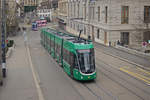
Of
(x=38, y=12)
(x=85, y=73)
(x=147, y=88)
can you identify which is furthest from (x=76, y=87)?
(x=38, y=12)

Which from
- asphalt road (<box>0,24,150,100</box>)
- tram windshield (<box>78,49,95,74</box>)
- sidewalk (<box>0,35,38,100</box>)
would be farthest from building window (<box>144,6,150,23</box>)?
tram windshield (<box>78,49,95,74</box>)

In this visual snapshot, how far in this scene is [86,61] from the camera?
21750 millimetres

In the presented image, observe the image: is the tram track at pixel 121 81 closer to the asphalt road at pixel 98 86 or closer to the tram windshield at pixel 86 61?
the asphalt road at pixel 98 86

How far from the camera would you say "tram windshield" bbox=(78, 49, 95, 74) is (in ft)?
70.9

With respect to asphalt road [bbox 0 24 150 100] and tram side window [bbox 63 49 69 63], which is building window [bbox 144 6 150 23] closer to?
asphalt road [bbox 0 24 150 100]

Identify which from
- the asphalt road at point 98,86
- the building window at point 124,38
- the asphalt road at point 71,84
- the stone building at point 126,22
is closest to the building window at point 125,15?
the stone building at point 126,22

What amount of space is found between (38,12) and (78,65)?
134 meters

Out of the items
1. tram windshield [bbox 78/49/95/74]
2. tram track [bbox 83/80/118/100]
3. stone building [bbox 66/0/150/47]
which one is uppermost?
stone building [bbox 66/0/150/47]

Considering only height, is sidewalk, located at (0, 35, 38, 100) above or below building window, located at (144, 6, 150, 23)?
below

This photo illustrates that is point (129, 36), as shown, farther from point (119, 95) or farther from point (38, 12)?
point (38, 12)

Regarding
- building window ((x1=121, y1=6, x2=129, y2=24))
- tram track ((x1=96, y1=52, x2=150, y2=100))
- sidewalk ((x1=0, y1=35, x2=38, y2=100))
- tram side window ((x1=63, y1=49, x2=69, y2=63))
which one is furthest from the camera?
building window ((x1=121, y1=6, x2=129, y2=24))

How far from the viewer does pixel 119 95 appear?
19109 mm

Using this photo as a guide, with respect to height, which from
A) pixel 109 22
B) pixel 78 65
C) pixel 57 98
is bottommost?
pixel 57 98

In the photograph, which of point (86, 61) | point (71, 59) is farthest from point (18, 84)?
point (86, 61)
